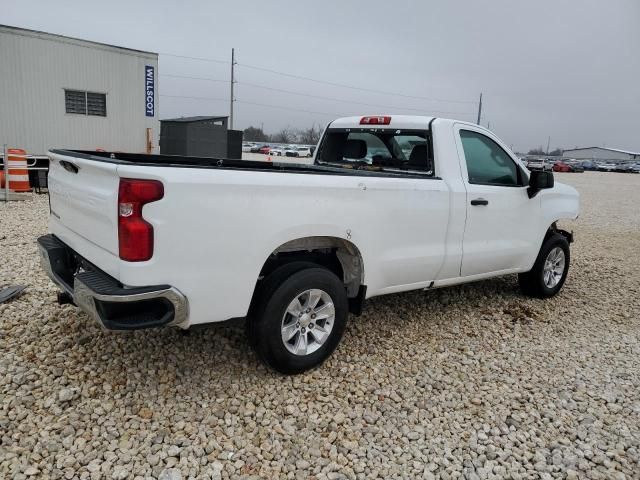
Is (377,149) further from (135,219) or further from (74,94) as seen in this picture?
(74,94)

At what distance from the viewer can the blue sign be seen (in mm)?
13719

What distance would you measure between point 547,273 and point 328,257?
3.09 meters

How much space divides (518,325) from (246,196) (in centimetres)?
324

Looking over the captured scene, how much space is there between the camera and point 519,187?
504 centimetres

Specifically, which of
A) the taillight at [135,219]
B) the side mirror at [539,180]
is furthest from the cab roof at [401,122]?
the taillight at [135,219]

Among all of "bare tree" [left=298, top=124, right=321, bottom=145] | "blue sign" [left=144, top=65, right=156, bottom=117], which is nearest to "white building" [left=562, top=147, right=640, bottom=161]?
"bare tree" [left=298, top=124, right=321, bottom=145]

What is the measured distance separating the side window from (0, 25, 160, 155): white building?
11173 mm

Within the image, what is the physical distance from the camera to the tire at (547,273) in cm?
557

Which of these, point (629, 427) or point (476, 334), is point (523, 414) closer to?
point (629, 427)

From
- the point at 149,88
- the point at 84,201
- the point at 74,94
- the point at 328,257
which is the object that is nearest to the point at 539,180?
the point at 328,257

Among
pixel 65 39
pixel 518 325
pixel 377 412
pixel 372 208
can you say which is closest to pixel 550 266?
pixel 518 325

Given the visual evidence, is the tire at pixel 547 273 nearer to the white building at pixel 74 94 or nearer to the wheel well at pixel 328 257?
the wheel well at pixel 328 257

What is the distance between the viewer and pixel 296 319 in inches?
137

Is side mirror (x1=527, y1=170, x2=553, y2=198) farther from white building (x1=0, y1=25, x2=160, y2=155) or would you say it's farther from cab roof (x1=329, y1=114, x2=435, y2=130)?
white building (x1=0, y1=25, x2=160, y2=155)
